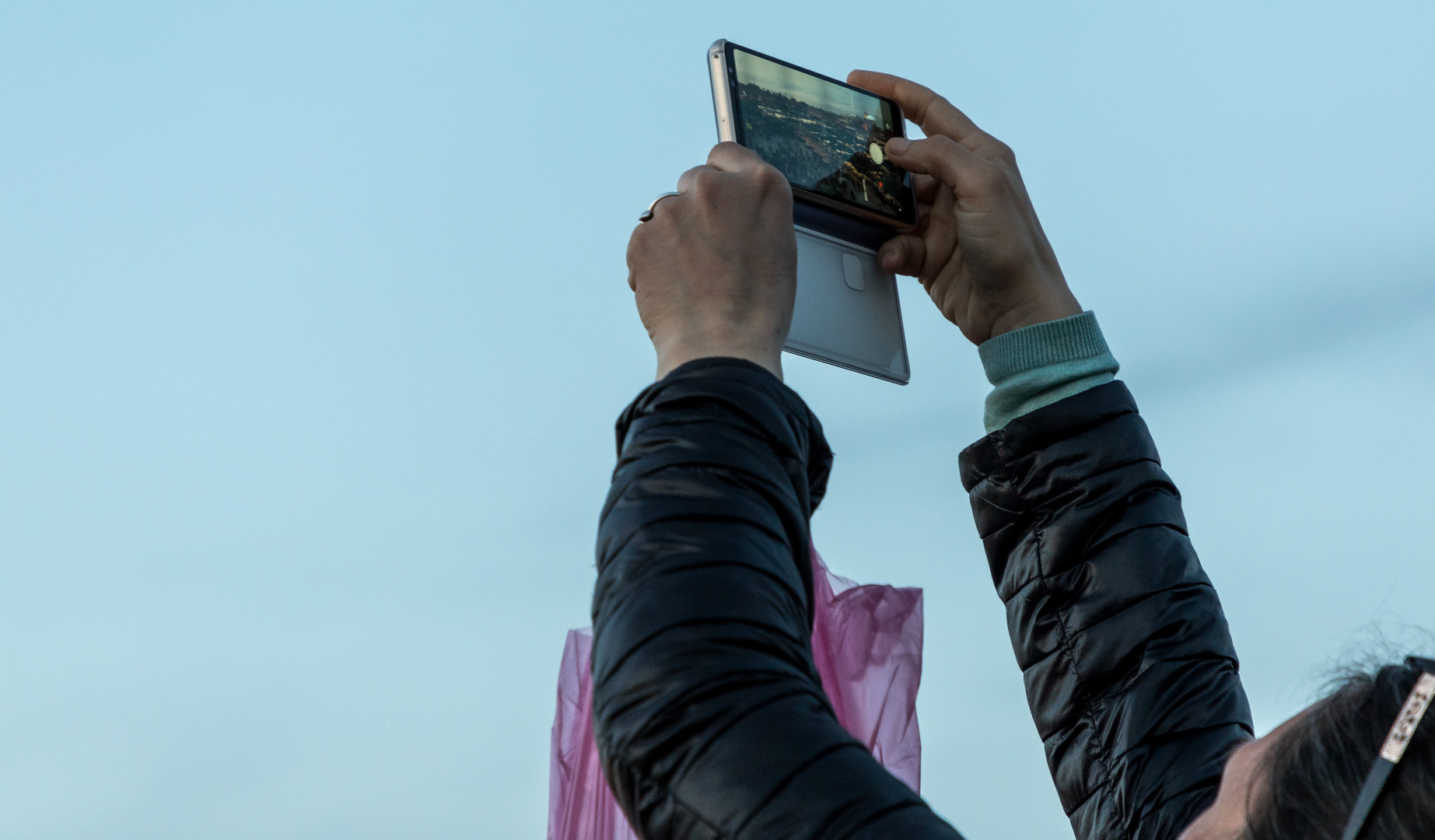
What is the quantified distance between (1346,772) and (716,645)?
44 cm

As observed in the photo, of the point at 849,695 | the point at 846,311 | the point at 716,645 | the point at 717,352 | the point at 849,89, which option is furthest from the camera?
the point at 849,695

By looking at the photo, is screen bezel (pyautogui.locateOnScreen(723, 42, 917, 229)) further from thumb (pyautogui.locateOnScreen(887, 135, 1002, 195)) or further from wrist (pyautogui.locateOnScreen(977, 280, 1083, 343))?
wrist (pyautogui.locateOnScreen(977, 280, 1083, 343))

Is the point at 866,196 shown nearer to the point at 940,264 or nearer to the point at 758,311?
the point at 940,264

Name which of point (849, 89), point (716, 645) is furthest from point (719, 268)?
point (849, 89)

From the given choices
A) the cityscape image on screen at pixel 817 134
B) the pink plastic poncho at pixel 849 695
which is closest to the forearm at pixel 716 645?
the cityscape image on screen at pixel 817 134

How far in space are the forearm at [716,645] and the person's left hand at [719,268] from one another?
0.25 ft

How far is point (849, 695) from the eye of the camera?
8.61 ft

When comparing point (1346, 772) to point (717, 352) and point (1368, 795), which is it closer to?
point (1368, 795)

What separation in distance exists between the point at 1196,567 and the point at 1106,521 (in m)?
0.10

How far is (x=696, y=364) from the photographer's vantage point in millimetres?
932

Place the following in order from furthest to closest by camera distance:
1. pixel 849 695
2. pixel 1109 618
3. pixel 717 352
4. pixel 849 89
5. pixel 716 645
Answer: pixel 849 695
pixel 849 89
pixel 1109 618
pixel 717 352
pixel 716 645

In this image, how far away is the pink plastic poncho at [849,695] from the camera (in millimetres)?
2541

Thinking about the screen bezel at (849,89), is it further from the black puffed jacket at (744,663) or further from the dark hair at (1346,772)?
the dark hair at (1346,772)

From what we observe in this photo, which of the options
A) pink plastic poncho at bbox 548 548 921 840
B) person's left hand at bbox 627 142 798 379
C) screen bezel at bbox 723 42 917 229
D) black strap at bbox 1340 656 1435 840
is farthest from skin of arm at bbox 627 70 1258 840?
pink plastic poncho at bbox 548 548 921 840
